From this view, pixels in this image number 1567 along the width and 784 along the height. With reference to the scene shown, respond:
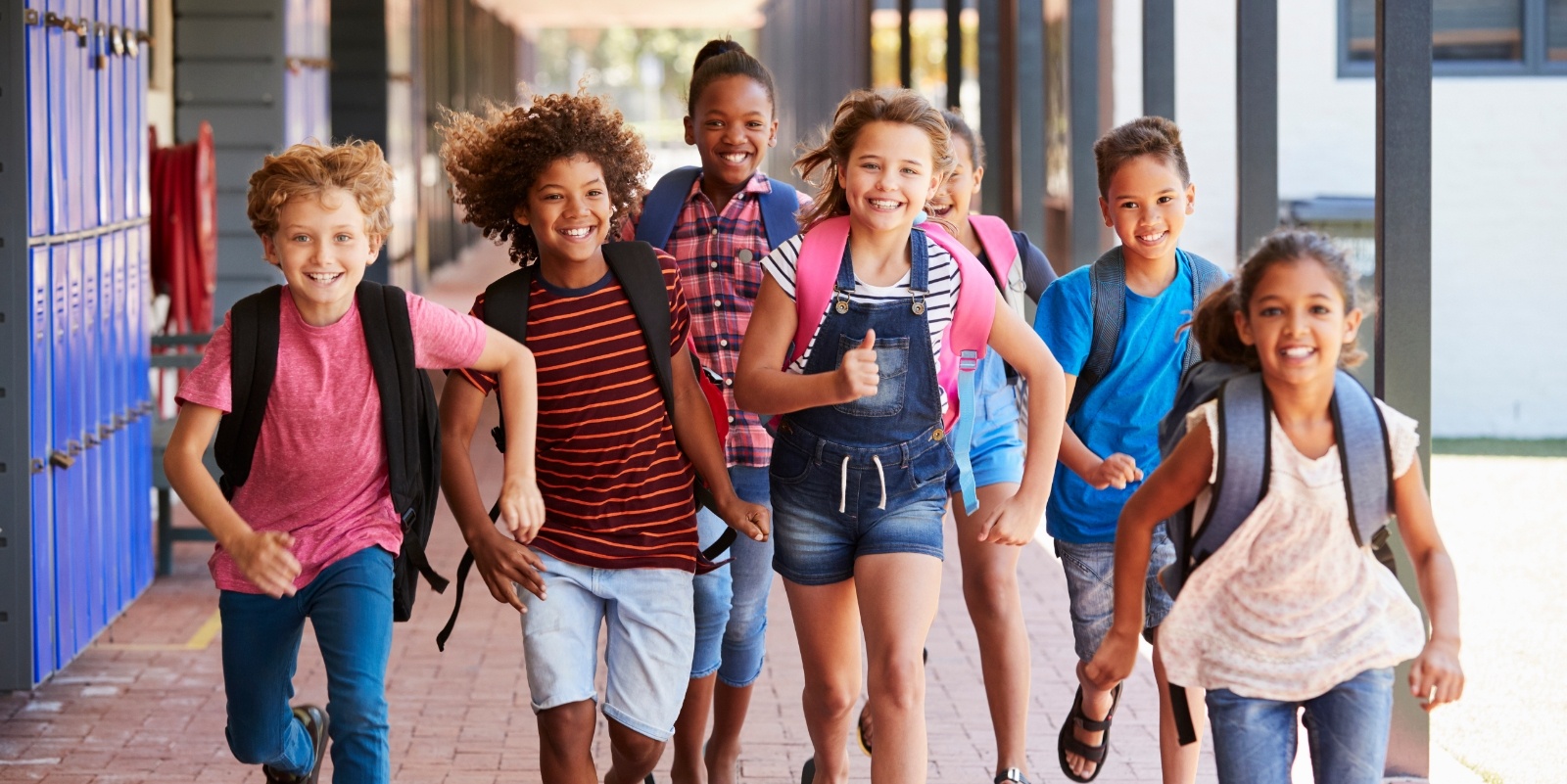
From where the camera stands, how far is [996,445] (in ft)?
14.1

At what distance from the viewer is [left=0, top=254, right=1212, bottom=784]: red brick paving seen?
4902 mm

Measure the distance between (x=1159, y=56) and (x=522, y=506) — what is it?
436 cm

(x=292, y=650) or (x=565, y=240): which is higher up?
(x=565, y=240)

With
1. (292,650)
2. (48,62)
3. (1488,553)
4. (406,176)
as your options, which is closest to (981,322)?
(292,650)

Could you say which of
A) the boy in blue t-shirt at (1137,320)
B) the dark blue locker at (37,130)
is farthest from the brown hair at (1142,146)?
the dark blue locker at (37,130)

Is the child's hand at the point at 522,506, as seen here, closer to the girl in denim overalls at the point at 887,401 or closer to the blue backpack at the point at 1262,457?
the girl in denim overalls at the point at 887,401

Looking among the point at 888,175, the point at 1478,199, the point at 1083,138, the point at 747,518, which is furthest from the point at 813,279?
the point at 1478,199

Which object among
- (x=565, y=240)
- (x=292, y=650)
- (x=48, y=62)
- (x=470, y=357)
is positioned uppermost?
(x=48, y=62)

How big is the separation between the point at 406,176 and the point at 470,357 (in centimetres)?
1523

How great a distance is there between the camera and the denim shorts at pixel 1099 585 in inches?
161

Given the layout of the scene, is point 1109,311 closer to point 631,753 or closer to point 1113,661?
point 1113,661

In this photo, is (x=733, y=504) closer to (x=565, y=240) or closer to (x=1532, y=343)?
(x=565, y=240)

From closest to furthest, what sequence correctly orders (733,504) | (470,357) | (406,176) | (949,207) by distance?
1. (470,357)
2. (733,504)
3. (949,207)
4. (406,176)

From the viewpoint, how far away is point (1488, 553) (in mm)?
8367
